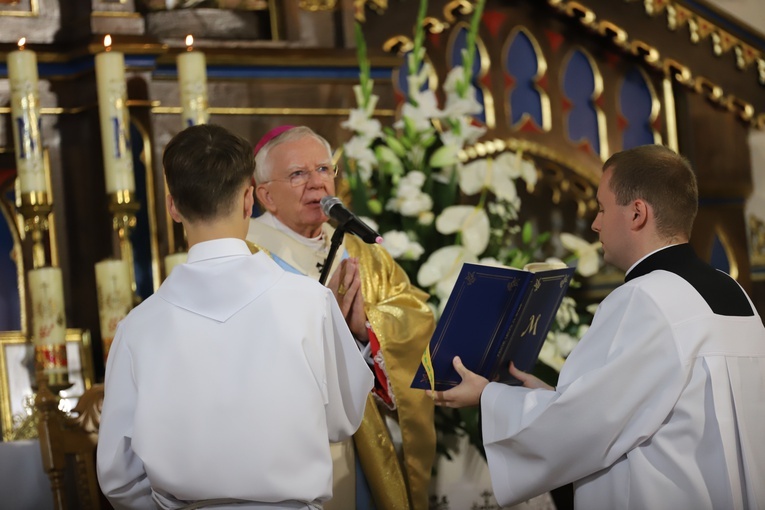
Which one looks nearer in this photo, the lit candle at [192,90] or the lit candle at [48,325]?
the lit candle at [48,325]

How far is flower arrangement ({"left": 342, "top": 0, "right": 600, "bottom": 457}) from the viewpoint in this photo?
3.99 meters

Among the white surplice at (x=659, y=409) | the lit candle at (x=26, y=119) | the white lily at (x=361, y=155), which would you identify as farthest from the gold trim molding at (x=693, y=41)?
the white surplice at (x=659, y=409)

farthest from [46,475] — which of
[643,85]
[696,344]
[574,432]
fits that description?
[643,85]

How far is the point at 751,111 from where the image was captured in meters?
5.59

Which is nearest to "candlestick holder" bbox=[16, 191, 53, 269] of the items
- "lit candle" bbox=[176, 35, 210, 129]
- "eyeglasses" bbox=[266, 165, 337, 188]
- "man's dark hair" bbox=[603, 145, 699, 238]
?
"lit candle" bbox=[176, 35, 210, 129]

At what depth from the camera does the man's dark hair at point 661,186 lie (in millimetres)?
2629

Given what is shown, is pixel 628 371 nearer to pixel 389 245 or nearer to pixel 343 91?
pixel 389 245

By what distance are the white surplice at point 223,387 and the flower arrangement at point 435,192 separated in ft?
5.60

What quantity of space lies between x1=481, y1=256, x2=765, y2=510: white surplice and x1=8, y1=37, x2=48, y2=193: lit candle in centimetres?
203

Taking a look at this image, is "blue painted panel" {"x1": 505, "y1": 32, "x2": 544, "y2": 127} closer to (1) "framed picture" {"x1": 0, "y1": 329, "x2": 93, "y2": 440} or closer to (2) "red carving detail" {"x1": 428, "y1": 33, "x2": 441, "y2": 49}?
(2) "red carving detail" {"x1": 428, "y1": 33, "x2": 441, "y2": 49}

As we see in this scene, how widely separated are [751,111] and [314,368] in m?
4.05

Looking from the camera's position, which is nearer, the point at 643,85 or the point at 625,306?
the point at 625,306

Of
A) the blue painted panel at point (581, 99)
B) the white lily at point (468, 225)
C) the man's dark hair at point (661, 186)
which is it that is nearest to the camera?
the man's dark hair at point (661, 186)

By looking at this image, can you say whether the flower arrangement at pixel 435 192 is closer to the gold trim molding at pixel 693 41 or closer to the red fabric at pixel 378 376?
the red fabric at pixel 378 376
